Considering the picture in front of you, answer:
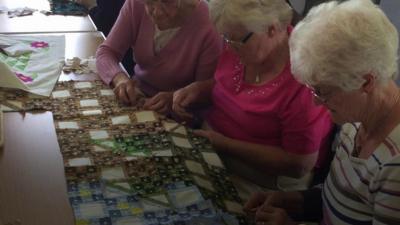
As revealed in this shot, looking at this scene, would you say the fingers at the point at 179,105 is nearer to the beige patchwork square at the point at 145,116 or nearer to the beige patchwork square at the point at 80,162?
the beige patchwork square at the point at 145,116

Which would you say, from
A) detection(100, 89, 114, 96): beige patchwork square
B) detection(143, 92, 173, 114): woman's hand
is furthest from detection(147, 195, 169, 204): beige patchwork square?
detection(100, 89, 114, 96): beige patchwork square

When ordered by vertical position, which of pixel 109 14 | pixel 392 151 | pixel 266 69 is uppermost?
pixel 392 151

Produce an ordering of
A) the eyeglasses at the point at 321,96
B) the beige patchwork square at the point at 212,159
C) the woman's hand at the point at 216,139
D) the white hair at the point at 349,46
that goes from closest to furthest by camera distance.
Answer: the white hair at the point at 349,46 → the eyeglasses at the point at 321,96 → the beige patchwork square at the point at 212,159 → the woman's hand at the point at 216,139

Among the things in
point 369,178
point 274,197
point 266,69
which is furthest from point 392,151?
point 266,69

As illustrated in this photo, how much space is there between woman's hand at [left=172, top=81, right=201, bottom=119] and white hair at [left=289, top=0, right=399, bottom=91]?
686 millimetres

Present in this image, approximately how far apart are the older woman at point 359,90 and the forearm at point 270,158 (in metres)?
0.29

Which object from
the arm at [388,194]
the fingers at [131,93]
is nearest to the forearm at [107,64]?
the fingers at [131,93]

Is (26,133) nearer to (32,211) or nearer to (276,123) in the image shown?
(32,211)

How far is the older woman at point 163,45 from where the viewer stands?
178cm

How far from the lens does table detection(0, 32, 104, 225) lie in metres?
1.10

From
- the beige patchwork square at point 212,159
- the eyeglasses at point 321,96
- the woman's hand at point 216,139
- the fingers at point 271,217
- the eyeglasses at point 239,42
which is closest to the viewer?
the eyeglasses at point 321,96

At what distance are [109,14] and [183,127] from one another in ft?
5.13

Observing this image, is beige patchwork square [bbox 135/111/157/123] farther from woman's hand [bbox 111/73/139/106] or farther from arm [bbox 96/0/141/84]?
arm [bbox 96/0/141/84]

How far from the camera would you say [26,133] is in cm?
141
